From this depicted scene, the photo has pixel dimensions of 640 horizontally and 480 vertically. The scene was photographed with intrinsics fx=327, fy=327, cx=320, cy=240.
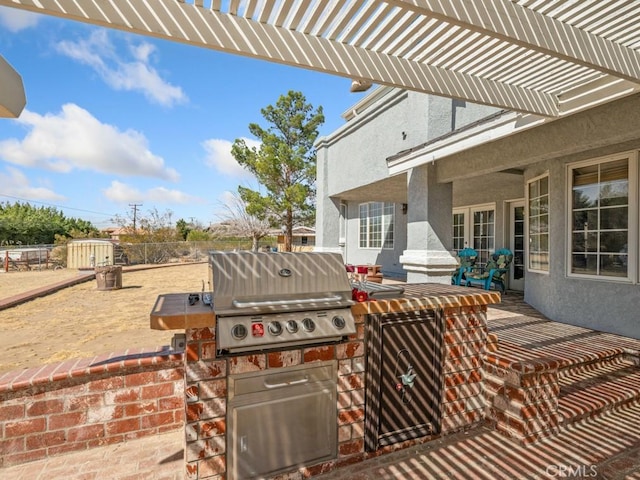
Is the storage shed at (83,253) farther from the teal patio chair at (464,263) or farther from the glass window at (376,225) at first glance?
the teal patio chair at (464,263)

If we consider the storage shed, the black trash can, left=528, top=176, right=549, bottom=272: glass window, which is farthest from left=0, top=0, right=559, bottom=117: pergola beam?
the storage shed

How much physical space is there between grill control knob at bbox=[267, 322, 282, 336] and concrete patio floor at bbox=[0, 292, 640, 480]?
1.22 m

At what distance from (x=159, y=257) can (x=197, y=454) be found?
70.2ft

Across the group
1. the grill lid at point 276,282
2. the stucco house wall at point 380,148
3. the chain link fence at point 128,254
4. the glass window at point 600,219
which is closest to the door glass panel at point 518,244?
the stucco house wall at point 380,148

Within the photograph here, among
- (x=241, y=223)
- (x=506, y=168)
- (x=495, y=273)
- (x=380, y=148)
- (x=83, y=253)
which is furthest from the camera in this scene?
(x=241, y=223)

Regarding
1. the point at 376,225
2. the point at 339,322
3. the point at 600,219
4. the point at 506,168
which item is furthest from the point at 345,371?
the point at 376,225

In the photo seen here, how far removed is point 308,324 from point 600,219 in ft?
16.7

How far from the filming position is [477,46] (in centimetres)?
303

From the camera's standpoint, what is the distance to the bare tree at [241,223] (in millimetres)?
26750

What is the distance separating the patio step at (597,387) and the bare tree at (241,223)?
23.4 metres

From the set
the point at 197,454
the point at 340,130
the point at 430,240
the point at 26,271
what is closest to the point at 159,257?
the point at 26,271

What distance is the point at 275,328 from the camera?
2.13 meters

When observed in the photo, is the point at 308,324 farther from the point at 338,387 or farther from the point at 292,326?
the point at 338,387

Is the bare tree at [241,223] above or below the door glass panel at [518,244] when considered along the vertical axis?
above
